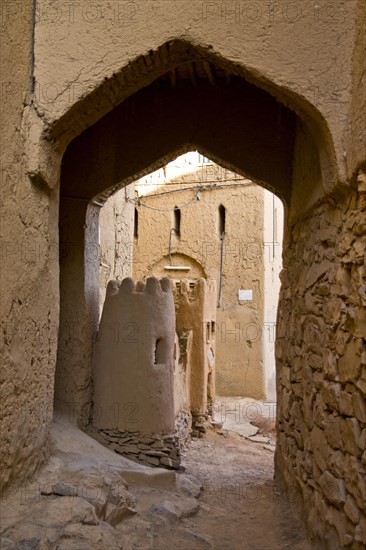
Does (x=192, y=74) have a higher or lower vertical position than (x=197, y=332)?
higher

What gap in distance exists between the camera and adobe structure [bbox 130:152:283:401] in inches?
538

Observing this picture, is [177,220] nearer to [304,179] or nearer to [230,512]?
[304,179]

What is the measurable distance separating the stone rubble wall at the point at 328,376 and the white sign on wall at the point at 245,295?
8.83 metres

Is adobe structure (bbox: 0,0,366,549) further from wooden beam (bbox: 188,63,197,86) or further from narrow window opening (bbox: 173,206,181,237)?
narrow window opening (bbox: 173,206,181,237)

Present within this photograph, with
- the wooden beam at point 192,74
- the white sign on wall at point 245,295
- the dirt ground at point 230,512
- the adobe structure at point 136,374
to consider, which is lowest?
the dirt ground at point 230,512

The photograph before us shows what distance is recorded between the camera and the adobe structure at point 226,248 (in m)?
13.7

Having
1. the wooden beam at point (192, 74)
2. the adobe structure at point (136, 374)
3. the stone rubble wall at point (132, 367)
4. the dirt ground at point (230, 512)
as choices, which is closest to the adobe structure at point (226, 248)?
the dirt ground at point (230, 512)

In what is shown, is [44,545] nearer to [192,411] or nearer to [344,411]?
[344,411]

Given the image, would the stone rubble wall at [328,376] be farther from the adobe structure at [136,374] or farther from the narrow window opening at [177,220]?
the narrow window opening at [177,220]

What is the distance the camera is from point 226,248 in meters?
14.5

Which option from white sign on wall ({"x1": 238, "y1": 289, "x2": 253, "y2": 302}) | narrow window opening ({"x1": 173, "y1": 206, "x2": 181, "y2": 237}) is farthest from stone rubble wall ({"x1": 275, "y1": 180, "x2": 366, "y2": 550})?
narrow window opening ({"x1": 173, "y1": 206, "x2": 181, "y2": 237})

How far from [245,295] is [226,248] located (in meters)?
1.39

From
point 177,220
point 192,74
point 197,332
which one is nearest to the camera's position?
point 192,74

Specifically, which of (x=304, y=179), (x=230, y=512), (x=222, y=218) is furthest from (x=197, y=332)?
(x=222, y=218)
